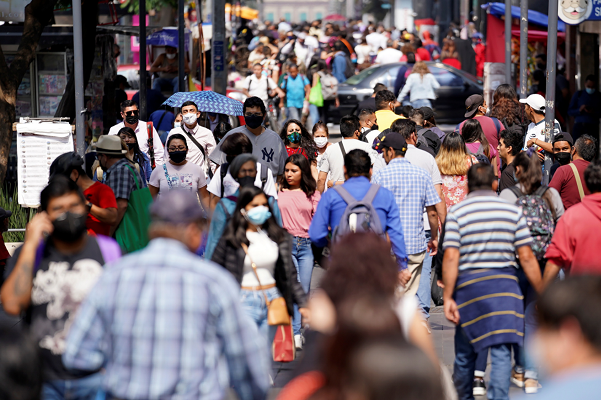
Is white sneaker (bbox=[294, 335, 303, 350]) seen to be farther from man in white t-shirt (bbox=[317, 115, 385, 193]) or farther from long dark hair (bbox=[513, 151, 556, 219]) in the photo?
long dark hair (bbox=[513, 151, 556, 219])

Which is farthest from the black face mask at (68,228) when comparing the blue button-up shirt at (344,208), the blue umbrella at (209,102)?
the blue umbrella at (209,102)

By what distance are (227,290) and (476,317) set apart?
8.08 ft

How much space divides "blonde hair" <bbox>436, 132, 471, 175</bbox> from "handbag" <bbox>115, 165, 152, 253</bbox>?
2.96 meters

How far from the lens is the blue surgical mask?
5531mm

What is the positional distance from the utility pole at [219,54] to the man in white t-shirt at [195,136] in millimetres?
6833

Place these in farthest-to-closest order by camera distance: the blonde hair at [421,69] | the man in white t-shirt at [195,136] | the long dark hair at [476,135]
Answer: the blonde hair at [421,69] < the man in white t-shirt at [195,136] < the long dark hair at [476,135]

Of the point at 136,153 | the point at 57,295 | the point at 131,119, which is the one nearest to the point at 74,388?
the point at 57,295

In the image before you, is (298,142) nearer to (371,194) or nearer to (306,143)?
(306,143)

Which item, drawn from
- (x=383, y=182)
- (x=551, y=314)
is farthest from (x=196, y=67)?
(x=551, y=314)

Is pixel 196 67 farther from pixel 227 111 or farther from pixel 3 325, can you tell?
pixel 3 325

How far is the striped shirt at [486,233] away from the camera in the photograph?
219 inches

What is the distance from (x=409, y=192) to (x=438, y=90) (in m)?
15.1

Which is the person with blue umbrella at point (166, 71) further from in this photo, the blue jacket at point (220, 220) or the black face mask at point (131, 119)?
the blue jacket at point (220, 220)

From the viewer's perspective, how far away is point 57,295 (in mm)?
4285
